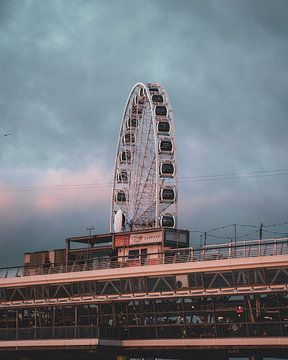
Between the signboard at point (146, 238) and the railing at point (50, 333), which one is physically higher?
the signboard at point (146, 238)

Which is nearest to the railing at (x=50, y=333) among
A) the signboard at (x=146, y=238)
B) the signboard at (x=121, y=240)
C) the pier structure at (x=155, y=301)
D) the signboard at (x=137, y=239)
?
the pier structure at (x=155, y=301)

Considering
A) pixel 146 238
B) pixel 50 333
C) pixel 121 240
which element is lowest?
pixel 50 333

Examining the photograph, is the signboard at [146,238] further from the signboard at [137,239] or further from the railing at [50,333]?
the railing at [50,333]

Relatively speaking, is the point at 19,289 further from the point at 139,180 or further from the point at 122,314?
the point at 139,180

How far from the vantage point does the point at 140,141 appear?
100 meters

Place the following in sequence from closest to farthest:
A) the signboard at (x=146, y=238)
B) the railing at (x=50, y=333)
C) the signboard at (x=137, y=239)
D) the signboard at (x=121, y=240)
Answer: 1. the railing at (x=50, y=333)
2. the signboard at (x=146, y=238)
3. the signboard at (x=137, y=239)
4. the signboard at (x=121, y=240)

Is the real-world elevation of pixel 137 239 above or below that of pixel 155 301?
above

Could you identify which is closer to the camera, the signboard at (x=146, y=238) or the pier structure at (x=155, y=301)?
the pier structure at (x=155, y=301)

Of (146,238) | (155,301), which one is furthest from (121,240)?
(155,301)

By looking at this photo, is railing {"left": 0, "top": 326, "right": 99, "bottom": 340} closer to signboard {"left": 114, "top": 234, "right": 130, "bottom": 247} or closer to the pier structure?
the pier structure

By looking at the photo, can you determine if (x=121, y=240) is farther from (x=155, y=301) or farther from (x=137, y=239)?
(x=155, y=301)

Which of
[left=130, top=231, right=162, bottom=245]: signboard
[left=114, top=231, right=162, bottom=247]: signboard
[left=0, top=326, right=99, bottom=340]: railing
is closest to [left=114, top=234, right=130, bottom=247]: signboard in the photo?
[left=114, top=231, right=162, bottom=247]: signboard

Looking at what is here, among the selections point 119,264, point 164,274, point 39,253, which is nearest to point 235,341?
point 164,274

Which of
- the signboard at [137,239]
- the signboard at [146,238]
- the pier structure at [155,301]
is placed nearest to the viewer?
the pier structure at [155,301]
